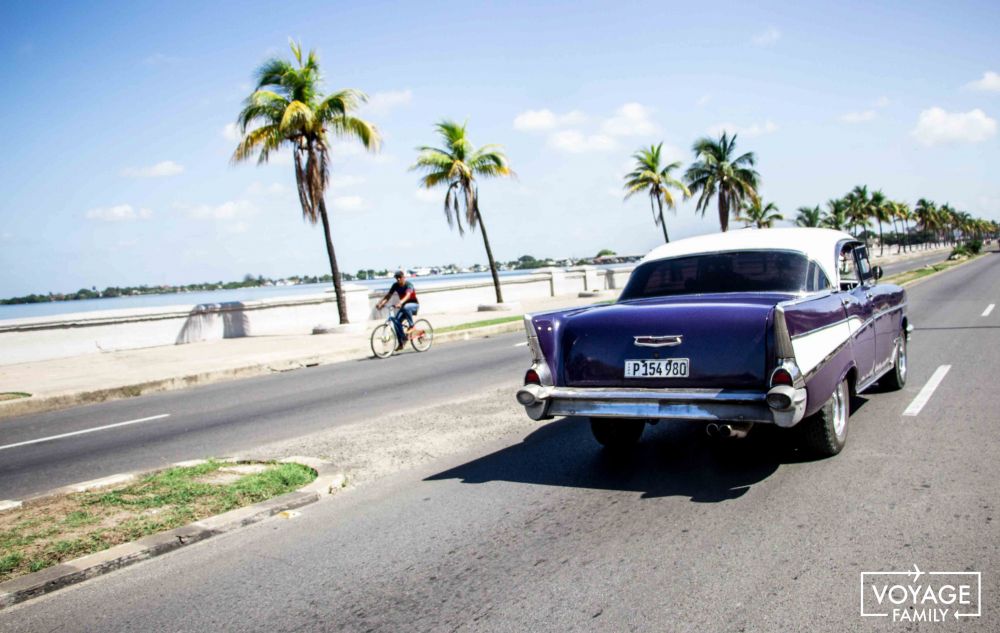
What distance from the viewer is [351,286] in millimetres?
25312

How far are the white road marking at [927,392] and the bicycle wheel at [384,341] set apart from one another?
428 inches

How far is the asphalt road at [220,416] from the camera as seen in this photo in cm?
731

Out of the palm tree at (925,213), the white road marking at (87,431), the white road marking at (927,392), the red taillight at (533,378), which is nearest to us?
the red taillight at (533,378)

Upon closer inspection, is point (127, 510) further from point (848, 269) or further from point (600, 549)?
point (848, 269)

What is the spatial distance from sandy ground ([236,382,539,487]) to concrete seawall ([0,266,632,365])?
12.8 metres

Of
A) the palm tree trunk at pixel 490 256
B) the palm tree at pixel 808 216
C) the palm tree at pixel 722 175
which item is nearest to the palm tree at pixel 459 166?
the palm tree trunk at pixel 490 256

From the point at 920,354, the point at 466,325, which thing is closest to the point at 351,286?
the point at 466,325

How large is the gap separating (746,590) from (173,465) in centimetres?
524

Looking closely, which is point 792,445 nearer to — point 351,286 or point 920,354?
point 920,354

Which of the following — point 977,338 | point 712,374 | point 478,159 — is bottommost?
point 977,338

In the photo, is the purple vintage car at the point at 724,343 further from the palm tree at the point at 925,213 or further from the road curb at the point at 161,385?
the palm tree at the point at 925,213

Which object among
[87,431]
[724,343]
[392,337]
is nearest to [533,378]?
[724,343]

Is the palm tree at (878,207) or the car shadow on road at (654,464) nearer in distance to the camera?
the car shadow on road at (654,464)

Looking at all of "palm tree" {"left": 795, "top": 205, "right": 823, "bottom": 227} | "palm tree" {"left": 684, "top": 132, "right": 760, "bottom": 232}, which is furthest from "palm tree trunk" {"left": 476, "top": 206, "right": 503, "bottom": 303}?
"palm tree" {"left": 795, "top": 205, "right": 823, "bottom": 227}
